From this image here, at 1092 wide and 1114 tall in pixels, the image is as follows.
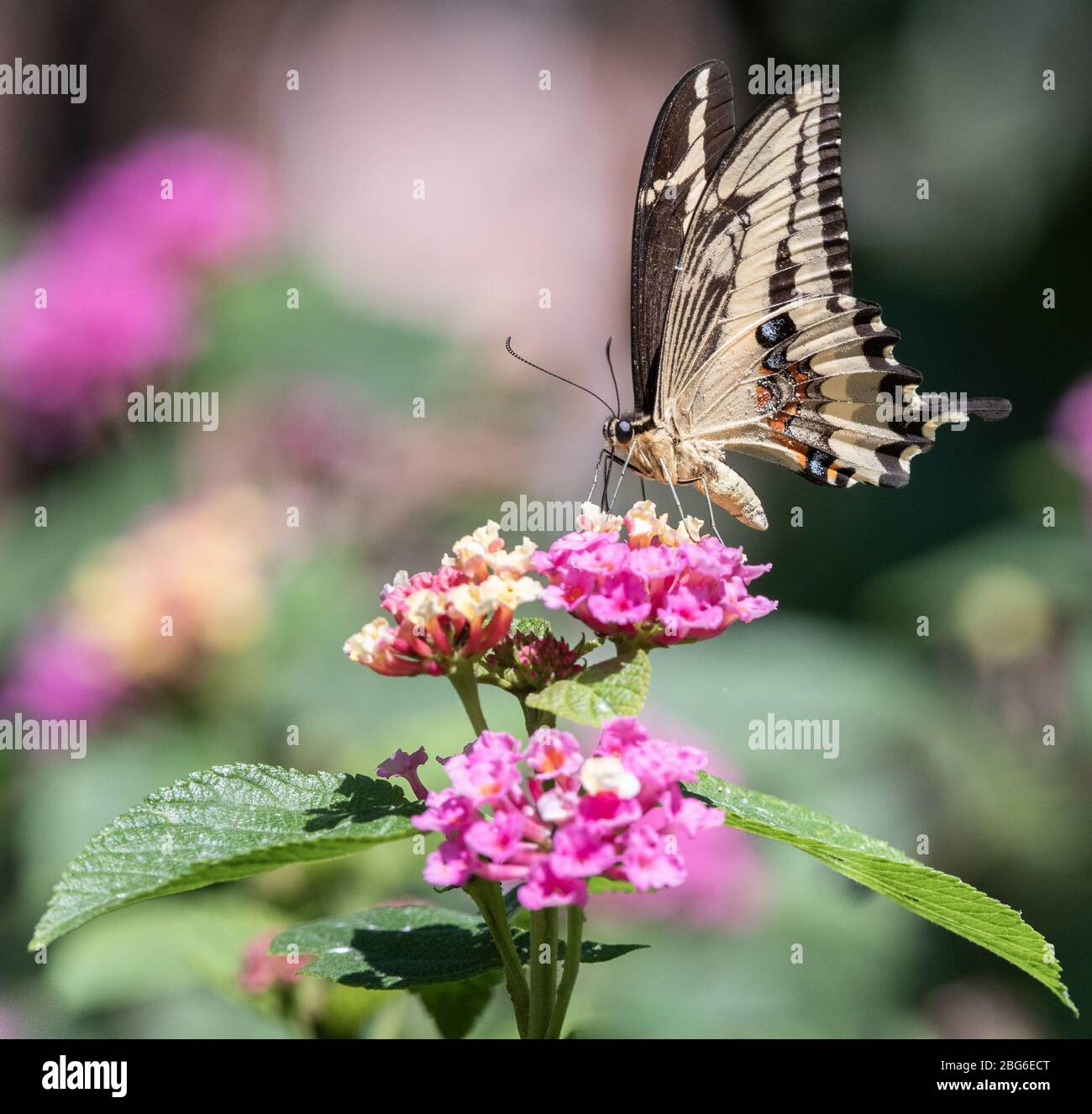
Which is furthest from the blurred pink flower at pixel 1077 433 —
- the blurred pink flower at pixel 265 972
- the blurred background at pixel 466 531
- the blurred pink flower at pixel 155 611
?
the blurred pink flower at pixel 265 972

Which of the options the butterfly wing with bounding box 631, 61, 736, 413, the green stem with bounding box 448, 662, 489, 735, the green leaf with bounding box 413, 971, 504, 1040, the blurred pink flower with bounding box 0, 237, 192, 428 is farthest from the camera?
the blurred pink flower with bounding box 0, 237, 192, 428

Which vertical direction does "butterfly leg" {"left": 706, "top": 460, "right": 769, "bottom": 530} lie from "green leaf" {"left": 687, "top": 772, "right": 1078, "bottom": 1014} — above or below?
above

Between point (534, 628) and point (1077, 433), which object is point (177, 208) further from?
point (534, 628)

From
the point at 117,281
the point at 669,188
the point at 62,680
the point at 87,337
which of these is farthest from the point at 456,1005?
the point at 117,281

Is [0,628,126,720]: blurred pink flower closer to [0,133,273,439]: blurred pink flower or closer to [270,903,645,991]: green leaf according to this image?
[0,133,273,439]: blurred pink flower

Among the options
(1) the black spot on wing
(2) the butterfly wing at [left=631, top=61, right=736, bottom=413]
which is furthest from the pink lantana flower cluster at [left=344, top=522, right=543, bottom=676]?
(1) the black spot on wing

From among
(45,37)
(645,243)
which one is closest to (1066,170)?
(645,243)

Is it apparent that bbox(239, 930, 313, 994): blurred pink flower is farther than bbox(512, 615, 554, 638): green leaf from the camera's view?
Yes
